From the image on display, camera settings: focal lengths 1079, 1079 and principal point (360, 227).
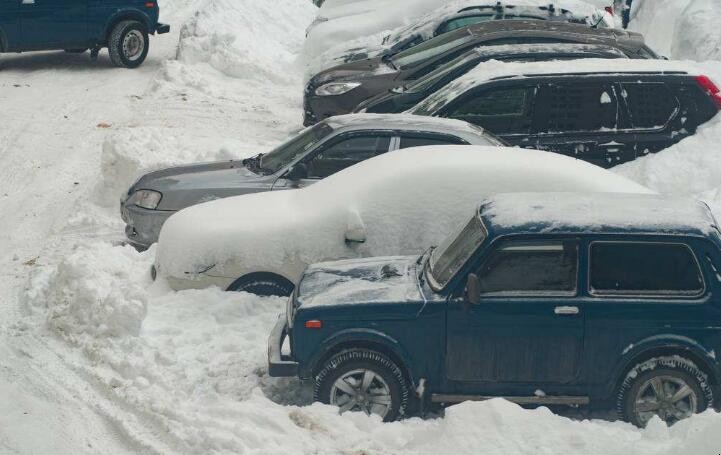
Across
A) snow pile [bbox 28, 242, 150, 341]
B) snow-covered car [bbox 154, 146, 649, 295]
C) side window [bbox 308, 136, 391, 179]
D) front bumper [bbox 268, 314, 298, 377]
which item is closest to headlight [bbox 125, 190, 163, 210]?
snow pile [bbox 28, 242, 150, 341]

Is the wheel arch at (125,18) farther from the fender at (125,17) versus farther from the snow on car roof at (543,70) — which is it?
the snow on car roof at (543,70)

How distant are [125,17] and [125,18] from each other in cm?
3

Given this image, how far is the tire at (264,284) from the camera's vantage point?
8.52 metres

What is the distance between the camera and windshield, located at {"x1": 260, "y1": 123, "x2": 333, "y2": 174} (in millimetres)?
10156

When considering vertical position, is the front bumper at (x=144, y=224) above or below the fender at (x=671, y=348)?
below

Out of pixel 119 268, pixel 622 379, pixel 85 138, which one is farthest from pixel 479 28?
pixel 622 379

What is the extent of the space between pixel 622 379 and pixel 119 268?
4387 millimetres

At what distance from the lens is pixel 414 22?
1717cm

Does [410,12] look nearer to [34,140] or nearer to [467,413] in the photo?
[34,140]

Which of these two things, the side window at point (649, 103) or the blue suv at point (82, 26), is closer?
the side window at point (649, 103)

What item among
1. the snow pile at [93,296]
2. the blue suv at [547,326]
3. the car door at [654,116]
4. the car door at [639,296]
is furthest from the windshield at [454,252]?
the car door at [654,116]

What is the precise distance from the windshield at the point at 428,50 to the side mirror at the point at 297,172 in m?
4.48

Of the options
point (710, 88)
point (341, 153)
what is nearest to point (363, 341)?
point (341, 153)

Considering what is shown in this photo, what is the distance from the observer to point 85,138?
14.8 m
